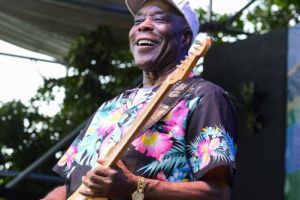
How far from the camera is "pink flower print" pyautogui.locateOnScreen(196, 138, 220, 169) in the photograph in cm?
201

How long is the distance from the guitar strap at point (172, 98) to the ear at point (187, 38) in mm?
125

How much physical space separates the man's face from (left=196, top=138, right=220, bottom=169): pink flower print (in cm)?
32

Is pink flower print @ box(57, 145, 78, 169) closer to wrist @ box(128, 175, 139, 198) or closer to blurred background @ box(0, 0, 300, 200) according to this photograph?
wrist @ box(128, 175, 139, 198)

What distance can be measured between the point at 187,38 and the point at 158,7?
0.13 meters

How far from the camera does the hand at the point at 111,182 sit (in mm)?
1937

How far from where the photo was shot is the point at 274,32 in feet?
19.0

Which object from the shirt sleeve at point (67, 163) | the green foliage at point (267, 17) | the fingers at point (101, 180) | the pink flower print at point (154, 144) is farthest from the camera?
the green foliage at point (267, 17)

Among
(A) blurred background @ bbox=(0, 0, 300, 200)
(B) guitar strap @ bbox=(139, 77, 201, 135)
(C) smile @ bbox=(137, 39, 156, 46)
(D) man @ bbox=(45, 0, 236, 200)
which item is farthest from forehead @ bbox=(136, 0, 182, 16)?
(A) blurred background @ bbox=(0, 0, 300, 200)

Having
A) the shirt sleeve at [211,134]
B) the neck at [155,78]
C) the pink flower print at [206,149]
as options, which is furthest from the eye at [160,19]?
the pink flower print at [206,149]

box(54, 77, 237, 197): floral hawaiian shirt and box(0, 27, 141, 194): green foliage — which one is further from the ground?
box(0, 27, 141, 194): green foliage

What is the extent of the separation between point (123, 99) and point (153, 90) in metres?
0.17

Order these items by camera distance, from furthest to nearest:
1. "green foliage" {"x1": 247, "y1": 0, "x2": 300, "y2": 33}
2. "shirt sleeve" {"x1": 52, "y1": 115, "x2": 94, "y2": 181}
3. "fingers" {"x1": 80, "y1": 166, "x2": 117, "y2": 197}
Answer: "green foliage" {"x1": 247, "y1": 0, "x2": 300, "y2": 33} < "shirt sleeve" {"x1": 52, "y1": 115, "x2": 94, "y2": 181} < "fingers" {"x1": 80, "y1": 166, "x2": 117, "y2": 197}

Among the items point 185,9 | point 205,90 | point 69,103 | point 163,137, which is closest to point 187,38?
point 185,9

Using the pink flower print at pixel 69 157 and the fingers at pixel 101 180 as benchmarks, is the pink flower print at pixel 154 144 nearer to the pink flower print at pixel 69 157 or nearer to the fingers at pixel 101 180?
the fingers at pixel 101 180
